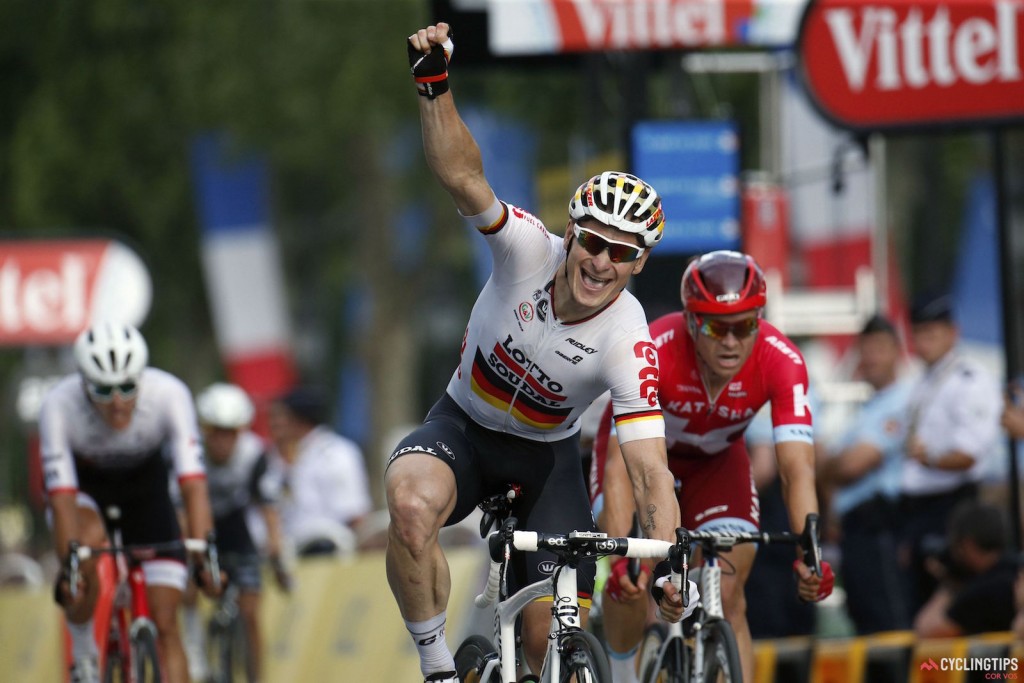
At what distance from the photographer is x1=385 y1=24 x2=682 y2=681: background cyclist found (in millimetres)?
6500

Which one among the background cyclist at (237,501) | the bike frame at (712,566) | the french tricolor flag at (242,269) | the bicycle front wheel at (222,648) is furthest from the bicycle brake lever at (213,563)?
the french tricolor flag at (242,269)

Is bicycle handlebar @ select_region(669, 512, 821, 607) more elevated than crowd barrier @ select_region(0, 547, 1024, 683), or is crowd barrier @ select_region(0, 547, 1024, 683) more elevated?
bicycle handlebar @ select_region(669, 512, 821, 607)

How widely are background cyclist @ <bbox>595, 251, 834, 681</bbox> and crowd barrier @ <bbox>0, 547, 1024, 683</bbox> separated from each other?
1.62m

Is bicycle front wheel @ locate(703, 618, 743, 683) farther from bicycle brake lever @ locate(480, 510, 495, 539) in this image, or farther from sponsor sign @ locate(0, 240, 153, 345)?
sponsor sign @ locate(0, 240, 153, 345)

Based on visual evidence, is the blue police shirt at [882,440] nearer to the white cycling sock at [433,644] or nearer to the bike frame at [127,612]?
the bike frame at [127,612]

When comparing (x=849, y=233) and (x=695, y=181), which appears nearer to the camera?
(x=695, y=181)

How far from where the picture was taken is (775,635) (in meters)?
11.1

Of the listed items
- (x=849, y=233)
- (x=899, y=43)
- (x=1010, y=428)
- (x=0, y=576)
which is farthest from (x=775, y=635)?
(x=0, y=576)

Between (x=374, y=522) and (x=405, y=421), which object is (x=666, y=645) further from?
(x=405, y=421)

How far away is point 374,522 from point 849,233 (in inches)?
215

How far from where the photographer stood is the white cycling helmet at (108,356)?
29.7 feet

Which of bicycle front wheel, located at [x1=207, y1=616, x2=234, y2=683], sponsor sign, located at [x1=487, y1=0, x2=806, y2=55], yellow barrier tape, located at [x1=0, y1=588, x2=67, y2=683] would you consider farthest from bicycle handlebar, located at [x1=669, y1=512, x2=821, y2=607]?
yellow barrier tape, located at [x1=0, y1=588, x2=67, y2=683]

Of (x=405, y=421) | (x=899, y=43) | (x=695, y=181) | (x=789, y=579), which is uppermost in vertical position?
(x=899, y=43)

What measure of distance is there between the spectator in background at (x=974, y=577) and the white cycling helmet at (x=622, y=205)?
3.68 metres
